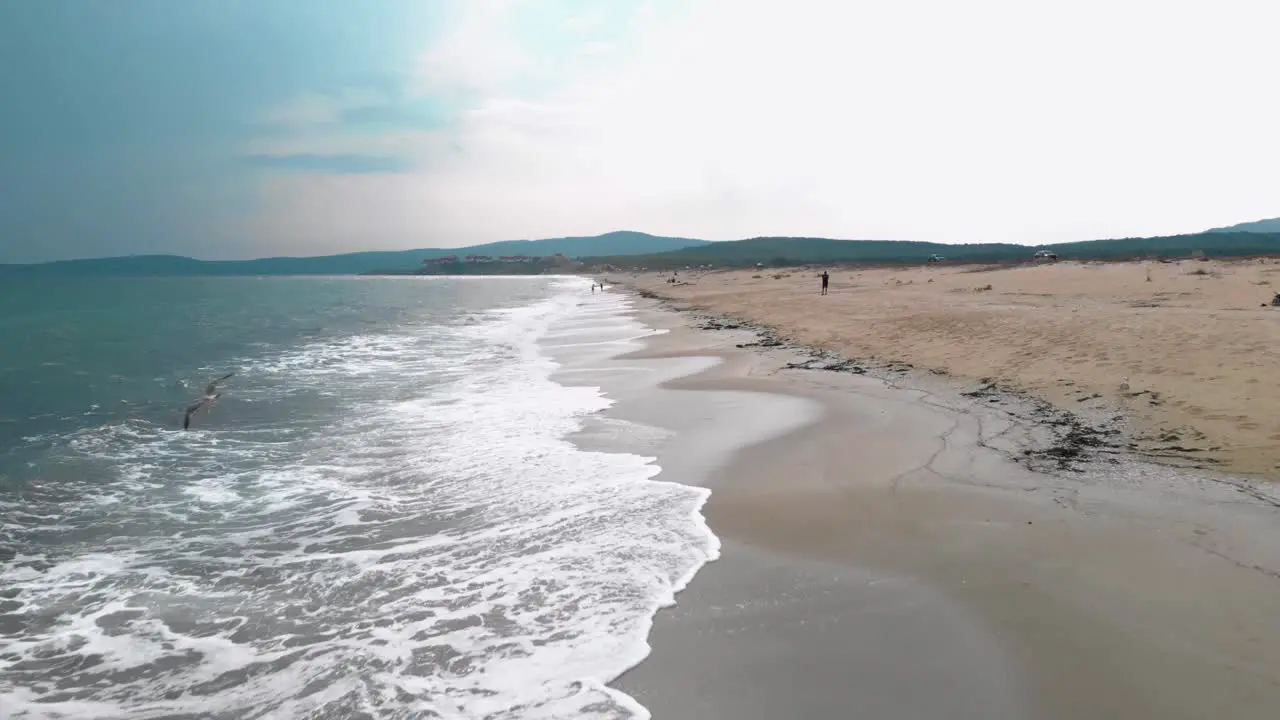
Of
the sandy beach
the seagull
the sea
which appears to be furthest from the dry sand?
the seagull

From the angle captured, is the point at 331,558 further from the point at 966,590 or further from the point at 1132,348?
the point at 1132,348

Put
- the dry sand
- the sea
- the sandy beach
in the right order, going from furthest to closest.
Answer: the dry sand
the sea
the sandy beach

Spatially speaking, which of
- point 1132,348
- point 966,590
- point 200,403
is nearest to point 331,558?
point 966,590

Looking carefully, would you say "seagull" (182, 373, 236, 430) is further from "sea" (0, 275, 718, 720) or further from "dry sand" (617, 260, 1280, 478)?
"dry sand" (617, 260, 1280, 478)

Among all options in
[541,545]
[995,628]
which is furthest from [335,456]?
[995,628]

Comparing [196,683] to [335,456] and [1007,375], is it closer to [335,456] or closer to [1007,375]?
[335,456]
